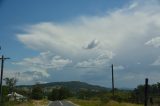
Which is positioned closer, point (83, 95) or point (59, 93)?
point (83, 95)

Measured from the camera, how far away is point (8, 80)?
88875 mm

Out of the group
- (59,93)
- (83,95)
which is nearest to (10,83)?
(83,95)

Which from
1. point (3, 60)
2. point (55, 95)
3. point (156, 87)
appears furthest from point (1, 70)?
point (55, 95)

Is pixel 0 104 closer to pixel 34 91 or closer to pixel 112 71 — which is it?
pixel 112 71

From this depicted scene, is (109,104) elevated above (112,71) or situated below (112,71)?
below

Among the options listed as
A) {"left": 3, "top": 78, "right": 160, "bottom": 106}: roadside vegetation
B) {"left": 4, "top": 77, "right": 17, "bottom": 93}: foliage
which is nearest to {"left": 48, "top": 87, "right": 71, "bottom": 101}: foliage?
{"left": 3, "top": 78, "right": 160, "bottom": 106}: roadside vegetation

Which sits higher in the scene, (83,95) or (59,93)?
(59,93)

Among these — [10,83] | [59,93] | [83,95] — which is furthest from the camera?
[59,93]

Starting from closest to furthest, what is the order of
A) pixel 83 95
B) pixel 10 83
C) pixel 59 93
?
pixel 10 83, pixel 83 95, pixel 59 93

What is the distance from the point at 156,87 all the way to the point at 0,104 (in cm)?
4591

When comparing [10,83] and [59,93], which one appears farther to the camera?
[59,93]

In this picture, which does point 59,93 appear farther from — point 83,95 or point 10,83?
point 10,83

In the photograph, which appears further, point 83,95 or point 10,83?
point 83,95

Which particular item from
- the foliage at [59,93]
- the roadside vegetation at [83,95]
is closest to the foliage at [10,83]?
the roadside vegetation at [83,95]
